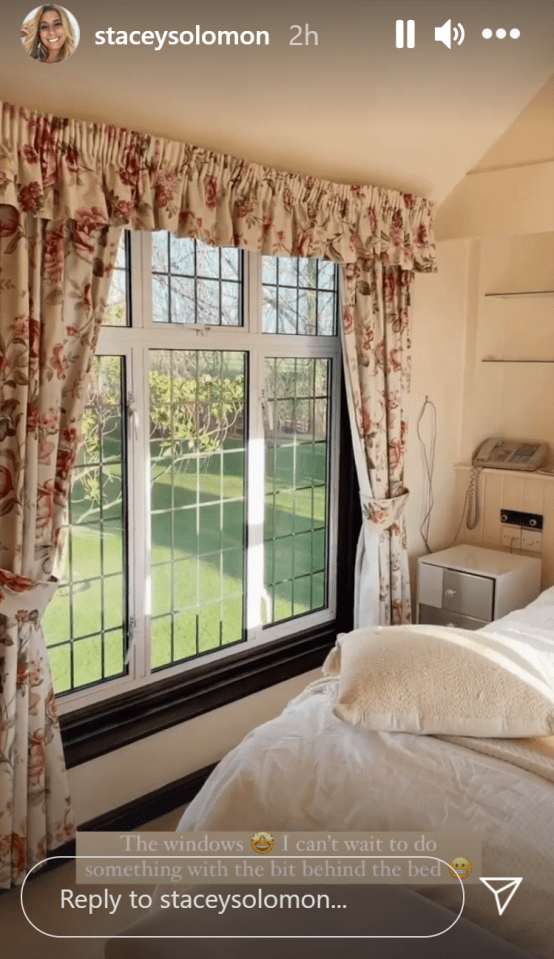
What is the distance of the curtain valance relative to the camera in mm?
2020

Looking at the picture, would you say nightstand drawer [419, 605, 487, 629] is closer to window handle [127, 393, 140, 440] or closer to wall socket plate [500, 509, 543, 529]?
wall socket plate [500, 509, 543, 529]

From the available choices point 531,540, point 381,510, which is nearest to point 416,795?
point 381,510

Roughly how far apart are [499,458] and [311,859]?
8.41 ft

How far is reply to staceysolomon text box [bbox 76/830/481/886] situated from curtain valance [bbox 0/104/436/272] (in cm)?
157

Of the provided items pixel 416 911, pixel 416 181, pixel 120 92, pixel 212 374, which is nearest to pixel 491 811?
pixel 416 911

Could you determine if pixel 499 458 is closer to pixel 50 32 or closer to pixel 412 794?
pixel 412 794

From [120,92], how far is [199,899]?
1942 millimetres

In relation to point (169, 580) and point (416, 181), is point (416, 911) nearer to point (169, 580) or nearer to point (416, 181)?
point (169, 580)

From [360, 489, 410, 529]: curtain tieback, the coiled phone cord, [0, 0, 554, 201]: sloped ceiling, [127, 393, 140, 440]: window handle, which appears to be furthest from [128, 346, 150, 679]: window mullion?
the coiled phone cord

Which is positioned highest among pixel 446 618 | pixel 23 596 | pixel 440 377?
pixel 440 377

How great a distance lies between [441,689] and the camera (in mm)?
1829

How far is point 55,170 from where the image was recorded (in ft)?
6.76
